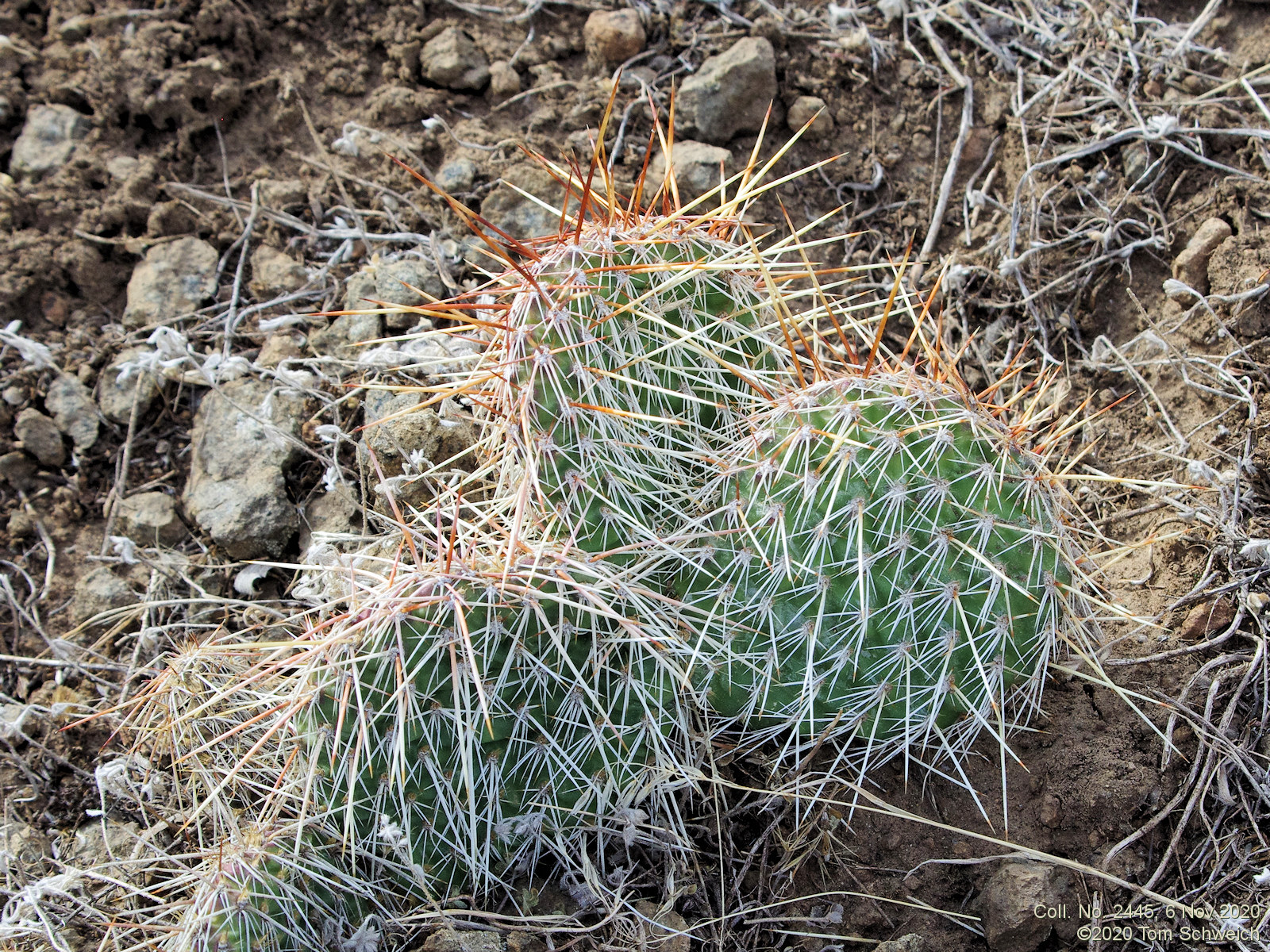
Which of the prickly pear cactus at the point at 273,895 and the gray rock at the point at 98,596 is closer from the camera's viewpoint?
the prickly pear cactus at the point at 273,895

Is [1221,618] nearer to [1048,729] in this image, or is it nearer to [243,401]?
[1048,729]

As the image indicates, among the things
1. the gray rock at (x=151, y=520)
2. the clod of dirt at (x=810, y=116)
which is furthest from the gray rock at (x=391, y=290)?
the clod of dirt at (x=810, y=116)

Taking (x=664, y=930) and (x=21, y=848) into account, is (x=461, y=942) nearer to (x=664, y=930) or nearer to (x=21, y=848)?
(x=664, y=930)

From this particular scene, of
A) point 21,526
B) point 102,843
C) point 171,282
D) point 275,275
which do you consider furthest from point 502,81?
point 102,843

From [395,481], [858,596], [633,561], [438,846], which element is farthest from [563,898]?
[395,481]

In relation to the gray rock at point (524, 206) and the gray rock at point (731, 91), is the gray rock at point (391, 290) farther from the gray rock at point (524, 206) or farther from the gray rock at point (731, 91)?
the gray rock at point (731, 91)

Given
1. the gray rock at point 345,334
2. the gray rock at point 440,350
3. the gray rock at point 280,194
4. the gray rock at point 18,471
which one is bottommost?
the gray rock at point 18,471
